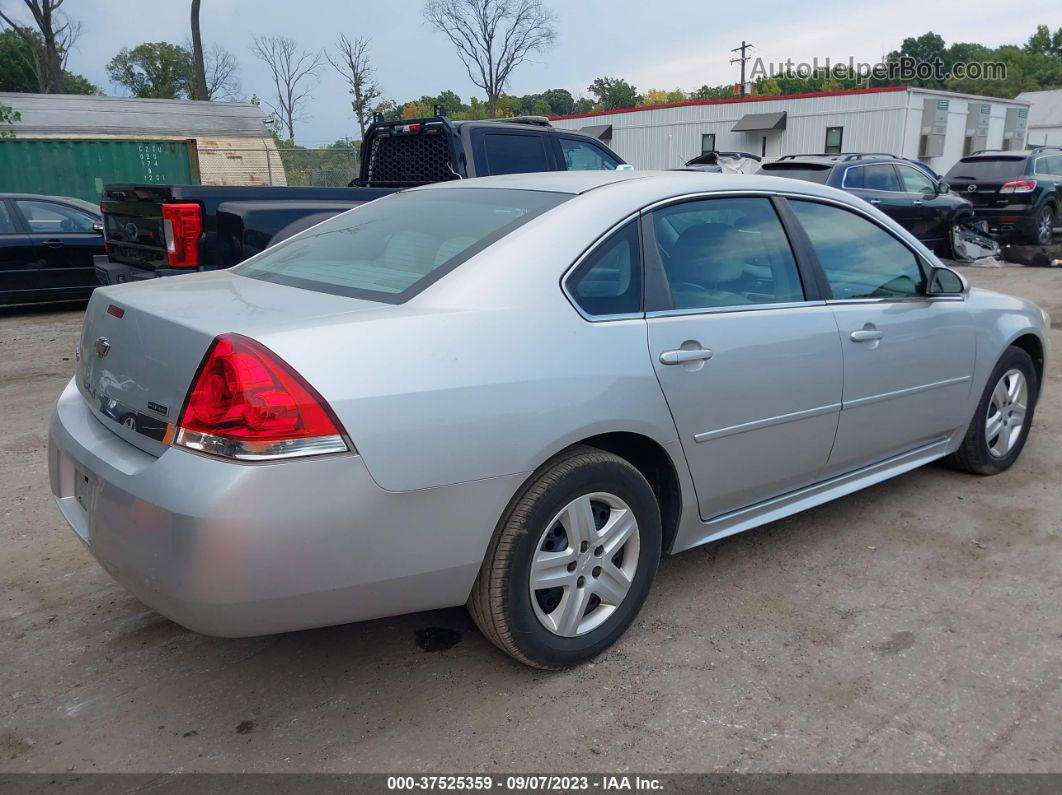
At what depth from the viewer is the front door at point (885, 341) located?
138 inches

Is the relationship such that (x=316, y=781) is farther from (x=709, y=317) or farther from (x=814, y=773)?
(x=709, y=317)

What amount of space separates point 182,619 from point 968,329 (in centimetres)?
362

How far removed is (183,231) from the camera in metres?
5.70

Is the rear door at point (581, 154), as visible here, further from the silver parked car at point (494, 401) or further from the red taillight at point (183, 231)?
the silver parked car at point (494, 401)

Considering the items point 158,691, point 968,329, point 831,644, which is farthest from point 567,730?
point 968,329

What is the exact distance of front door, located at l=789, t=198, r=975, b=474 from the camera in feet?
11.5

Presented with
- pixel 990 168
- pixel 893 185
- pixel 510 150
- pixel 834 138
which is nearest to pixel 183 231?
pixel 510 150

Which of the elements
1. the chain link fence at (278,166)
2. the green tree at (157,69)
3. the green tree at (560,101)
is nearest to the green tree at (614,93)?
the green tree at (560,101)

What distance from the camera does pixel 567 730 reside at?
97.9 inches

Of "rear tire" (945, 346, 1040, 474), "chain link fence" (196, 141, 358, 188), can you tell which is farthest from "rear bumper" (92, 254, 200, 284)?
"chain link fence" (196, 141, 358, 188)

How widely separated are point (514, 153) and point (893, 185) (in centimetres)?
757

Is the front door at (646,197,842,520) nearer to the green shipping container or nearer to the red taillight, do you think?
the red taillight

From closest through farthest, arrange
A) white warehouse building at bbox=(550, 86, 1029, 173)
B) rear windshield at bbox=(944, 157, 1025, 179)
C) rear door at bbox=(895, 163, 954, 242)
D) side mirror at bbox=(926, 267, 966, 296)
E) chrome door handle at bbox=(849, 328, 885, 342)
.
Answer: chrome door handle at bbox=(849, 328, 885, 342)
side mirror at bbox=(926, 267, 966, 296)
rear door at bbox=(895, 163, 954, 242)
rear windshield at bbox=(944, 157, 1025, 179)
white warehouse building at bbox=(550, 86, 1029, 173)

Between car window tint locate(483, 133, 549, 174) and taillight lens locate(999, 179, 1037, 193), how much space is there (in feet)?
34.5
